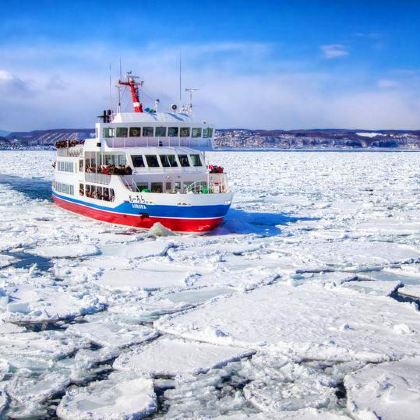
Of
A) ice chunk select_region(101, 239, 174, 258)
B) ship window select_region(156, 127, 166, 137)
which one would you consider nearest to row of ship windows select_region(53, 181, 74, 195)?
ship window select_region(156, 127, 166, 137)

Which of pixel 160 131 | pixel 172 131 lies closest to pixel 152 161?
pixel 160 131

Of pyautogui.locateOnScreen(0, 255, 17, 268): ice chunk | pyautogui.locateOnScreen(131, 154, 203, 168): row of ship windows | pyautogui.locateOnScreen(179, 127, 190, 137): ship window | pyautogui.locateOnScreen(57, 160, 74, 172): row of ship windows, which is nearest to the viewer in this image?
pyautogui.locateOnScreen(0, 255, 17, 268): ice chunk

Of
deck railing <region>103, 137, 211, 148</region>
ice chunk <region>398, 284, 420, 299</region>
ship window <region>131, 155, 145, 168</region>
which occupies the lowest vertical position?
ice chunk <region>398, 284, 420, 299</region>

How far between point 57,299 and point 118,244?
22.6ft

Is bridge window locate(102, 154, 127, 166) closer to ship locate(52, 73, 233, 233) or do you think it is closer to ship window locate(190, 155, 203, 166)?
ship locate(52, 73, 233, 233)

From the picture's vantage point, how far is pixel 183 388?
763 cm

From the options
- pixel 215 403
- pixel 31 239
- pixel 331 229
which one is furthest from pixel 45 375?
pixel 331 229

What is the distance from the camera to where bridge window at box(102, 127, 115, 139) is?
22.6 metres

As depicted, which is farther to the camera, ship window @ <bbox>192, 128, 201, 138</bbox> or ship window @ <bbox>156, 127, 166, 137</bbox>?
ship window @ <bbox>192, 128, 201, 138</bbox>

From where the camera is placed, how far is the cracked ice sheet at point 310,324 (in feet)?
29.2

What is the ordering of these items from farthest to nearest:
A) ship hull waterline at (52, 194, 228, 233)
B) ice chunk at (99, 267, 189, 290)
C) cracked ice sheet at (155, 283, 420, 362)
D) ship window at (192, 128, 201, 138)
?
1. ship window at (192, 128, 201, 138)
2. ship hull waterline at (52, 194, 228, 233)
3. ice chunk at (99, 267, 189, 290)
4. cracked ice sheet at (155, 283, 420, 362)

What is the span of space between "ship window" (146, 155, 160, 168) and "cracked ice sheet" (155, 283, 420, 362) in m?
11.1

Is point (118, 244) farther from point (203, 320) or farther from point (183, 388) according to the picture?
point (183, 388)

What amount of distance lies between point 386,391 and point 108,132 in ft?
57.9
